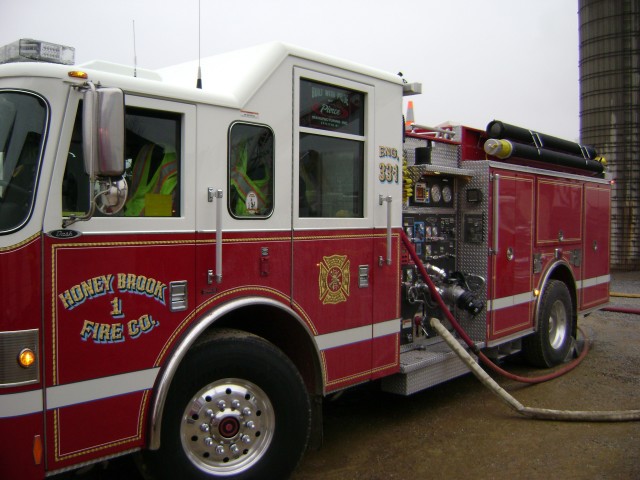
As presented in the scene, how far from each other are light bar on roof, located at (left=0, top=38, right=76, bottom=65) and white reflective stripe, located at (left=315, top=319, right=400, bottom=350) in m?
2.22

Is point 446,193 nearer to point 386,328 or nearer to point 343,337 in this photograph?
point 386,328

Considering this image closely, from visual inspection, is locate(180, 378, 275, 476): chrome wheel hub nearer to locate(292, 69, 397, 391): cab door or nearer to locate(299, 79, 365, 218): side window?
locate(292, 69, 397, 391): cab door

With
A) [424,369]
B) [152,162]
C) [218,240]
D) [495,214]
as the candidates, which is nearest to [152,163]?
[152,162]

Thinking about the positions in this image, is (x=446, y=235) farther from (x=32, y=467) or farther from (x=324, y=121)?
(x=32, y=467)

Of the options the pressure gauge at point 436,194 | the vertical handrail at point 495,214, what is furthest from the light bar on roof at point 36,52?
the vertical handrail at point 495,214

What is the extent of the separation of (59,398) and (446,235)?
13.0 feet

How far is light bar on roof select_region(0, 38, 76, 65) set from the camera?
3.26 meters

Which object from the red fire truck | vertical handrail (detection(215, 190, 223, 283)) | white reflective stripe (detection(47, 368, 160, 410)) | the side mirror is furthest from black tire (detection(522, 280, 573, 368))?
the side mirror

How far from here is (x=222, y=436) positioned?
361 centimetres

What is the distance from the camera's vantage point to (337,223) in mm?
4375

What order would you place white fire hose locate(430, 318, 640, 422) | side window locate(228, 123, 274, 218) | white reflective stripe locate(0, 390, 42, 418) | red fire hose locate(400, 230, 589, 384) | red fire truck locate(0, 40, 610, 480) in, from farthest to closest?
white fire hose locate(430, 318, 640, 422), red fire hose locate(400, 230, 589, 384), side window locate(228, 123, 274, 218), red fire truck locate(0, 40, 610, 480), white reflective stripe locate(0, 390, 42, 418)

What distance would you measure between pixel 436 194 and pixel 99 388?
12.1 ft

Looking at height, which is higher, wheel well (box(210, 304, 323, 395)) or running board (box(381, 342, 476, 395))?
wheel well (box(210, 304, 323, 395))

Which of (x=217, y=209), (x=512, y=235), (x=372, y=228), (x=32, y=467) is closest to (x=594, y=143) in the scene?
(x=512, y=235)
